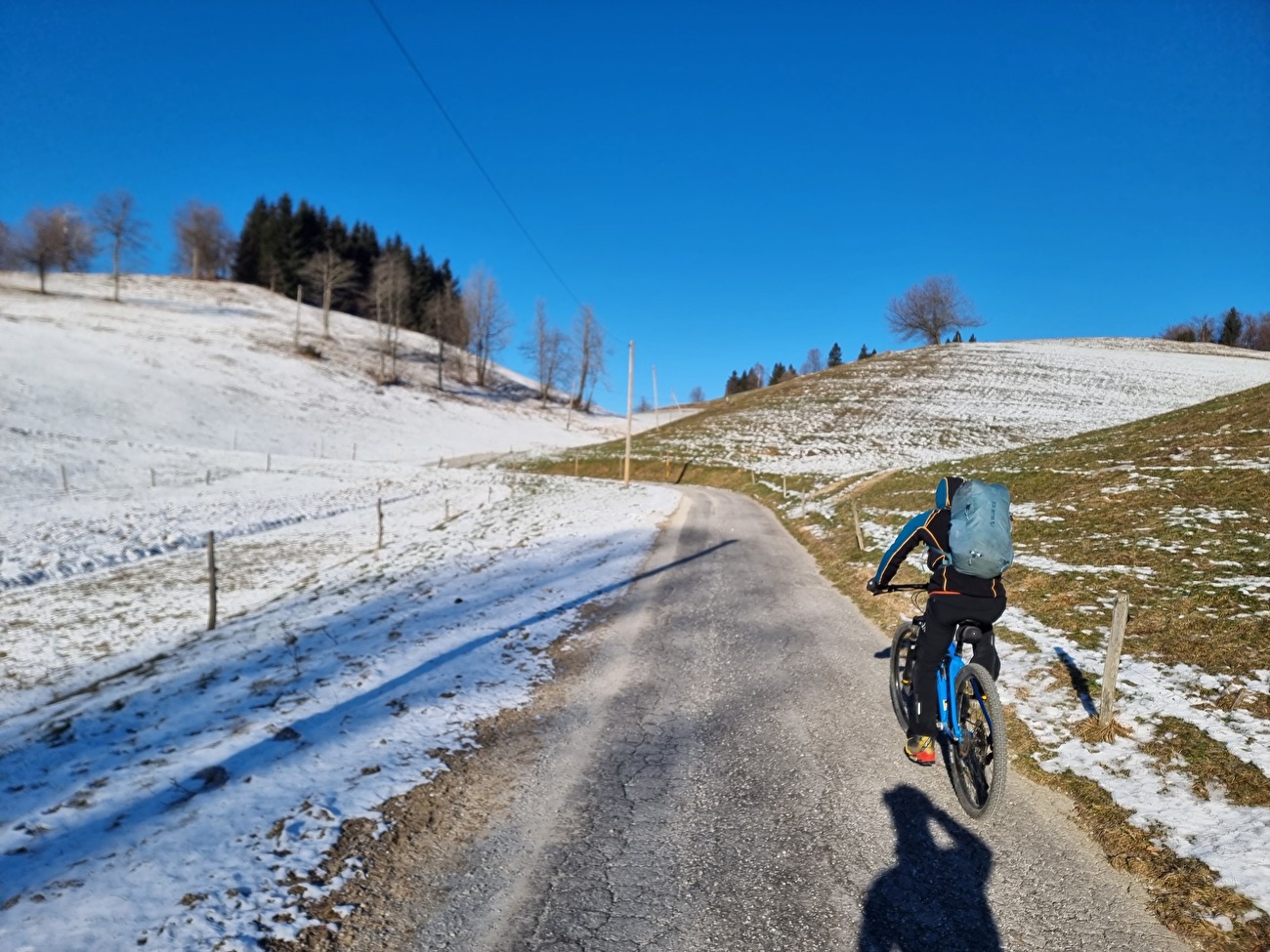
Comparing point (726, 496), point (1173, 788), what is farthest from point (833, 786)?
point (726, 496)

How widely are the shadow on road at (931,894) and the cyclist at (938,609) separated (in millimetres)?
714

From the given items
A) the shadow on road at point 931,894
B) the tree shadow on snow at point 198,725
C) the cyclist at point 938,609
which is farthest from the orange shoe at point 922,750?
the tree shadow on snow at point 198,725

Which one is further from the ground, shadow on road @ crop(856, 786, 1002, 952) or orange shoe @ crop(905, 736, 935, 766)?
orange shoe @ crop(905, 736, 935, 766)

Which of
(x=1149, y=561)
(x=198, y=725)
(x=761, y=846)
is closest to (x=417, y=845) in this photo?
(x=761, y=846)

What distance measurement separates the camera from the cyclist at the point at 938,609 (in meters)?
4.83

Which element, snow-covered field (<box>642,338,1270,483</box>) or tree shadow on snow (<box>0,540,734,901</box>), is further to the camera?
snow-covered field (<box>642,338,1270,483</box>)

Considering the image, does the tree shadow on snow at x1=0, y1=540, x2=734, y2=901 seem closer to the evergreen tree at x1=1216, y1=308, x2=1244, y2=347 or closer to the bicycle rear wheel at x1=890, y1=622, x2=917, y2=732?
the bicycle rear wheel at x1=890, y1=622, x2=917, y2=732

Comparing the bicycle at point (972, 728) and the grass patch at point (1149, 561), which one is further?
the bicycle at point (972, 728)

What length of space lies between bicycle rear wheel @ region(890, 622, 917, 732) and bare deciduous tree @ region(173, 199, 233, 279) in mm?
112375

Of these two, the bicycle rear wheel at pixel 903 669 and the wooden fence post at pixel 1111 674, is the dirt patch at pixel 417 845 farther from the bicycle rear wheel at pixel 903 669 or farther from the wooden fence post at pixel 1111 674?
the wooden fence post at pixel 1111 674

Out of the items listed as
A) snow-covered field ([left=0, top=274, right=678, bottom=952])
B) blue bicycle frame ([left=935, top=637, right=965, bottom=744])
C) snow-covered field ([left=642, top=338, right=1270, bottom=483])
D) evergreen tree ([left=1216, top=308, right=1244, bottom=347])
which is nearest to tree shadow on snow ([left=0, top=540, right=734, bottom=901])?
snow-covered field ([left=0, top=274, right=678, bottom=952])

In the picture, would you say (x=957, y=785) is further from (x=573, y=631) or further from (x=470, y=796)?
(x=573, y=631)

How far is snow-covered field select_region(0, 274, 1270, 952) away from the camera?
412 centimetres

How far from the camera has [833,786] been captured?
4945 mm
